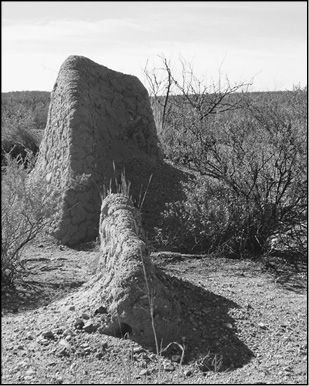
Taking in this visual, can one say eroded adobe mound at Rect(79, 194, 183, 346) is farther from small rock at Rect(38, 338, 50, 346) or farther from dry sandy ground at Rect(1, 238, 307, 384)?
small rock at Rect(38, 338, 50, 346)

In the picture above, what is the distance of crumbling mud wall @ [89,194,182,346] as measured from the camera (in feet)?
16.0

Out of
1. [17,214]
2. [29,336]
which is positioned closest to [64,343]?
[29,336]

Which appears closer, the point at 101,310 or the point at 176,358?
the point at 176,358

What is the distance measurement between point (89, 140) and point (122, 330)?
414 cm

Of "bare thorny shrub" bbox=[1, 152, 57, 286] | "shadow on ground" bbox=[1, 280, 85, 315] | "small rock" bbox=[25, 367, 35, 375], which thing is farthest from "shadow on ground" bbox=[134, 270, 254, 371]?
"bare thorny shrub" bbox=[1, 152, 57, 286]

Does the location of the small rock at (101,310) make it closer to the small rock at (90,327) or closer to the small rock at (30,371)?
the small rock at (90,327)

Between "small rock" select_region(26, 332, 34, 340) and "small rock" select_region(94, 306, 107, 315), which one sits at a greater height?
"small rock" select_region(94, 306, 107, 315)

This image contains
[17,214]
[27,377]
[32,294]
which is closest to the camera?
[27,377]

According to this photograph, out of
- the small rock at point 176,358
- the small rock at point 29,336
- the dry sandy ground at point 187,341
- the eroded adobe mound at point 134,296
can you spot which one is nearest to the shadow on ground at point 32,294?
the dry sandy ground at point 187,341

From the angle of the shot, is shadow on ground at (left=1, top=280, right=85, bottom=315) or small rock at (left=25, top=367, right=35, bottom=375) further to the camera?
shadow on ground at (left=1, top=280, right=85, bottom=315)

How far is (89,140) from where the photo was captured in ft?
28.6

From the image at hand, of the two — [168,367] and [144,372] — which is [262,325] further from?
[144,372]

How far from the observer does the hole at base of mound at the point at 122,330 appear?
4.91 meters

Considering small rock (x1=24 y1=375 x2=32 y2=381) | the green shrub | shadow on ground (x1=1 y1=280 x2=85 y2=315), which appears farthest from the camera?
the green shrub
